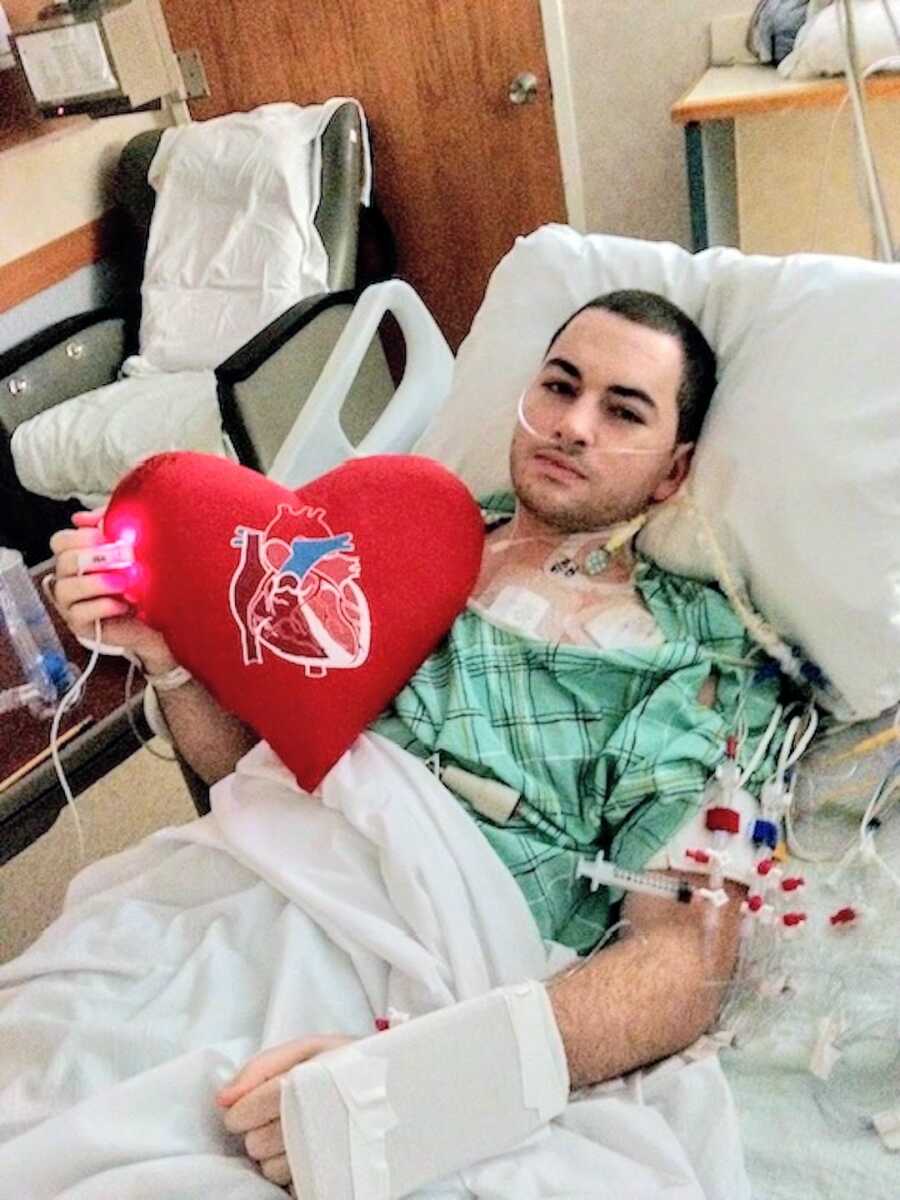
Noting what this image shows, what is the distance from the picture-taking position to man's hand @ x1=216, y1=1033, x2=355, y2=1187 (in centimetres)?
94

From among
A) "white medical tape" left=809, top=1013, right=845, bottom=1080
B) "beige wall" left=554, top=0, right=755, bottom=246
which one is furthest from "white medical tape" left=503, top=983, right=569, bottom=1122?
"beige wall" left=554, top=0, right=755, bottom=246

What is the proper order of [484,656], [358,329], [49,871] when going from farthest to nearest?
[49,871] < [358,329] < [484,656]

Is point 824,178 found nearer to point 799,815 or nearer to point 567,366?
point 567,366

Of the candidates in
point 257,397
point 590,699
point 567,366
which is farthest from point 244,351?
point 590,699

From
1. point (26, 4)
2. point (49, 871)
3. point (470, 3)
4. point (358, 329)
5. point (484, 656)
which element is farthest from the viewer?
point (26, 4)

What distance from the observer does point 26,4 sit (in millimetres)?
3197

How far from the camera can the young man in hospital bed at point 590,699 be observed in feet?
3.44

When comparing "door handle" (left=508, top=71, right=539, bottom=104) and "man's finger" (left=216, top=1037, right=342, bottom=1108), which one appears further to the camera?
"door handle" (left=508, top=71, right=539, bottom=104)

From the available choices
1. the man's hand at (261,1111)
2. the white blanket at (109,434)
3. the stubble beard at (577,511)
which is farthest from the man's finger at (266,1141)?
the white blanket at (109,434)

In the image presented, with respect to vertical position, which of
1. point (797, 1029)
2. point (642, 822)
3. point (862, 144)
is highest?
A: point (862, 144)

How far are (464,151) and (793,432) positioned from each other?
7.20 feet

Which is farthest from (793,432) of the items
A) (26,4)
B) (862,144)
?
(26,4)

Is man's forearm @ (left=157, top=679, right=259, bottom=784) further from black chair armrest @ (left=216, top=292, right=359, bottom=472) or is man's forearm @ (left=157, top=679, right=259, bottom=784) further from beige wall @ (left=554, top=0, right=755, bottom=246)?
beige wall @ (left=554, top=0, right=755, bottom=246)

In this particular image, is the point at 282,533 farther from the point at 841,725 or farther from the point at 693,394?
the point at 841,725
